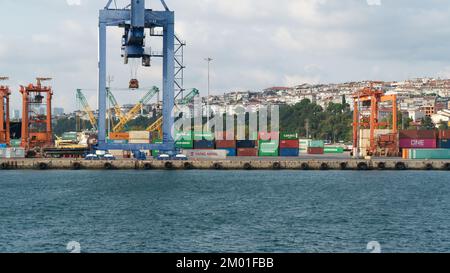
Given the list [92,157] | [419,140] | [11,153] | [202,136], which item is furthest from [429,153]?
[11,153]

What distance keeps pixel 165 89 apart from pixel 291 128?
5014 inches

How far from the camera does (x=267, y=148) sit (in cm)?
9619

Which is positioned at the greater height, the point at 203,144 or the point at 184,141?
the point at 184,141

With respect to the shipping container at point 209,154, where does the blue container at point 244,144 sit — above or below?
above

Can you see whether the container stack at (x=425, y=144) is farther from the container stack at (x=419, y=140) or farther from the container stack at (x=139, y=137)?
the container stack at (x=139, y=137)

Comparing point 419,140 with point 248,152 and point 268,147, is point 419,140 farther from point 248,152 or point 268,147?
point 248,152

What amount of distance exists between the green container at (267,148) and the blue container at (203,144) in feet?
23.9

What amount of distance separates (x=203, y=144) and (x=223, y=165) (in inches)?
610

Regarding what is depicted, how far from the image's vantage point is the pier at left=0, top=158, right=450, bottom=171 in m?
76.7

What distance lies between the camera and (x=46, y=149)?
302 ft

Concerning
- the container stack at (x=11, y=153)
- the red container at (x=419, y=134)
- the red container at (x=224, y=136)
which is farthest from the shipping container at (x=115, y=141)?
the red container at (x=419, y=134)

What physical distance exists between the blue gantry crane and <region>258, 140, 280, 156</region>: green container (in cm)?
2202

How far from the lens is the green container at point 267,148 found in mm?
95938
